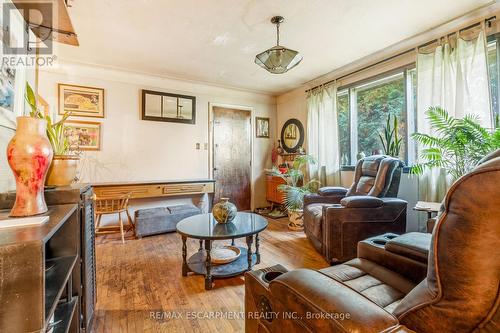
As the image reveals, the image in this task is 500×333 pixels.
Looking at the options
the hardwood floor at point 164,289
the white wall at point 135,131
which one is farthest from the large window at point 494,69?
the white wall at point 135,131

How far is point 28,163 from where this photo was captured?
0.92 meters

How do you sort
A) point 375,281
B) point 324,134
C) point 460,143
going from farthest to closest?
point 324,134 < point 460,143 < point 375,281

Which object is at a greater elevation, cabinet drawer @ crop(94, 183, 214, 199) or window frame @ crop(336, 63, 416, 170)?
window frame @ crop(336, 63, 416, 170)

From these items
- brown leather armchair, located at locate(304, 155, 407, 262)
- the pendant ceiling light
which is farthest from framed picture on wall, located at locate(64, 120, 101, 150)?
brown leather armchair, located at locate(304, 155, 407, 262)

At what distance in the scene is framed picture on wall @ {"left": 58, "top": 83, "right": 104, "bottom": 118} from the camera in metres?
3.38

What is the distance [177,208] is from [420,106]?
3504mm

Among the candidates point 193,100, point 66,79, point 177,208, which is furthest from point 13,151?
point 193,100

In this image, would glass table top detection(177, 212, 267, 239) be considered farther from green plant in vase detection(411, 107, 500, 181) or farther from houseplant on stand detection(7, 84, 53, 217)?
green plant in vase detection(411, 107, 500, 181)

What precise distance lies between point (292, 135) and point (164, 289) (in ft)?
12.0

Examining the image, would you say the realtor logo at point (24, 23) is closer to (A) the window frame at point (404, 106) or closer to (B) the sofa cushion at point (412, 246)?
(B) the sofa cushion at point (412, 246)

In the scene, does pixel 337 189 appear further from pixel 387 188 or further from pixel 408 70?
pixel 408 70

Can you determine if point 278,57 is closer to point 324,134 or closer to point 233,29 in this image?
point 233,29

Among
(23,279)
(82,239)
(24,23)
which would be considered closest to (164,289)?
(82,239)

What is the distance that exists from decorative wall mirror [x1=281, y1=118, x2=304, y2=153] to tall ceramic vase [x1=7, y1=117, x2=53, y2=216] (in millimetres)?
4098
